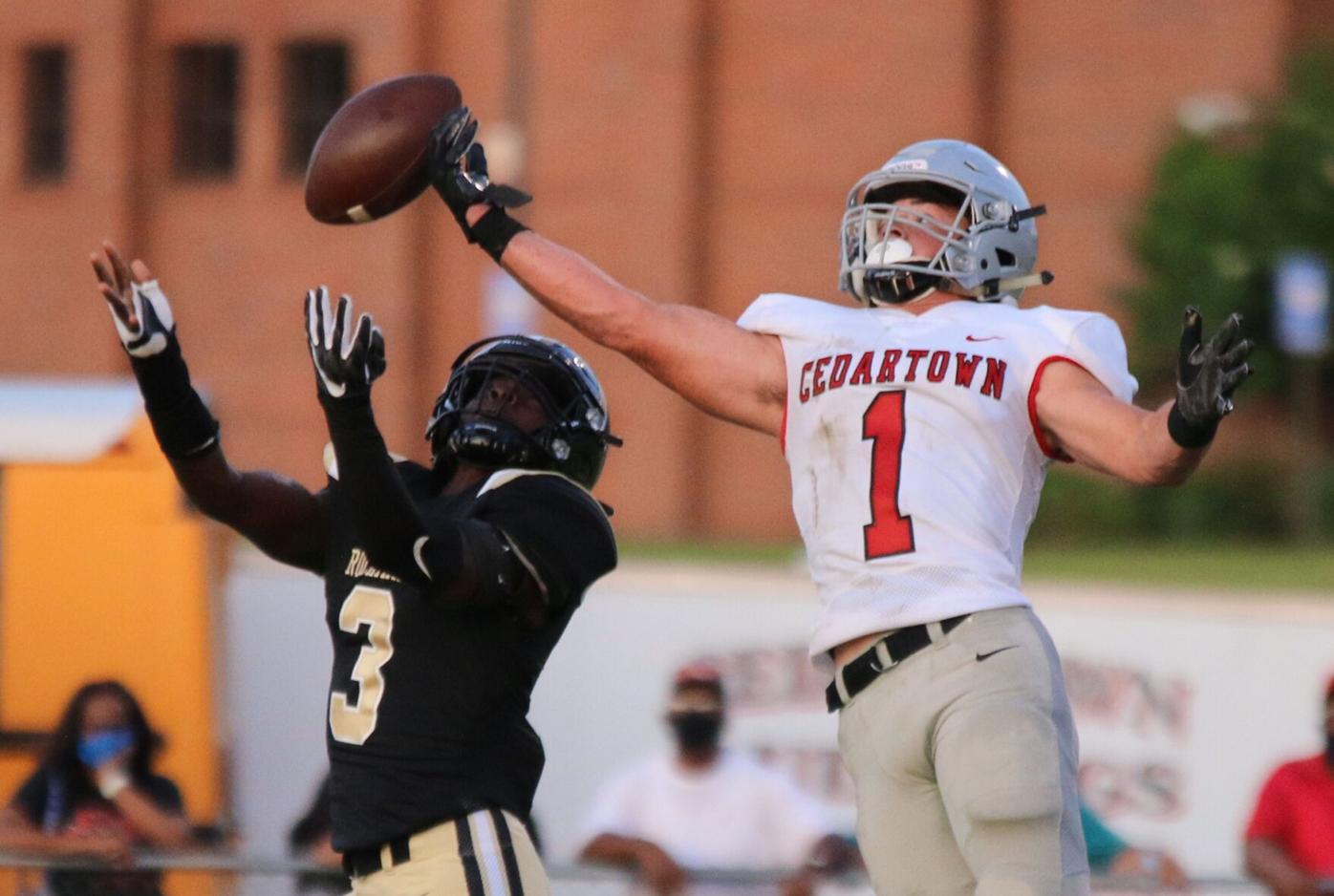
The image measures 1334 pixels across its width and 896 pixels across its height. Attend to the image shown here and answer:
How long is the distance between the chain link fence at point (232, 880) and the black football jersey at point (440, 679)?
1945 millimetres

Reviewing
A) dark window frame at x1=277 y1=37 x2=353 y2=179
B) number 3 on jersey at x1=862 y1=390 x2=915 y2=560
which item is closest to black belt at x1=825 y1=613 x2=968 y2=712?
number 3 on jersey at x1=862 y1=390 x2=915 y2=560

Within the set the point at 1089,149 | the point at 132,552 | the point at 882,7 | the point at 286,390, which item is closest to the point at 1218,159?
the point at 1089,149

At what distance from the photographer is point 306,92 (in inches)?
1057

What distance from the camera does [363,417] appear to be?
342cm

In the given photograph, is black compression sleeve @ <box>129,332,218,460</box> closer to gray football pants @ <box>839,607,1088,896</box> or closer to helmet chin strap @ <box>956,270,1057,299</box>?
gray football pants @ <box>839,607,1088,896</box>

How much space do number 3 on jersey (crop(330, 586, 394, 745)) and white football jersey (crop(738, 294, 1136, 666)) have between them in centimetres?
76

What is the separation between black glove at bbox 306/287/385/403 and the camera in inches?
133

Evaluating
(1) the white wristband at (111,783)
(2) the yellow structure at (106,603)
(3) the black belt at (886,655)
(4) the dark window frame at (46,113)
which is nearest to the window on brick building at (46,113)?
(4) the dark window frame at (46,113)

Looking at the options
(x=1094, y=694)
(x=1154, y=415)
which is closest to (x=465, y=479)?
(x=1154, y=415)

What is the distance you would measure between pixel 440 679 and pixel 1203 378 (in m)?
1.40

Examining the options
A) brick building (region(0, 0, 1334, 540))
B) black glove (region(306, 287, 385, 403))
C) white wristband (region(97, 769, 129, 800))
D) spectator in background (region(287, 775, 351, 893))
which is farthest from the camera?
brick building (region(0, 0, 1334, 540))

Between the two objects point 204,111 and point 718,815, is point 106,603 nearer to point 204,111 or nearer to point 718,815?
point 718,815

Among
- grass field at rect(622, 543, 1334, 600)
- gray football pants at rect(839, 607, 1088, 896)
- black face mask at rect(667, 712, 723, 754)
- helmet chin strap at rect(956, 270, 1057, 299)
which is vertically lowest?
grass field at rect(622, 543, 1334, 600)

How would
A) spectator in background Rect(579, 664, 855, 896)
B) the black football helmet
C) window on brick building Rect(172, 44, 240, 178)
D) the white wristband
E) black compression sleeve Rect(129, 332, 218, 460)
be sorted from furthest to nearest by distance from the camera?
window on brick building Rect(172, 44, 240, 178) < spectator in background Rect(579, 664, 855, 896) < the white wristband < the black football helmet < black compression sleeve Rect(129, 332, 218, 460)
